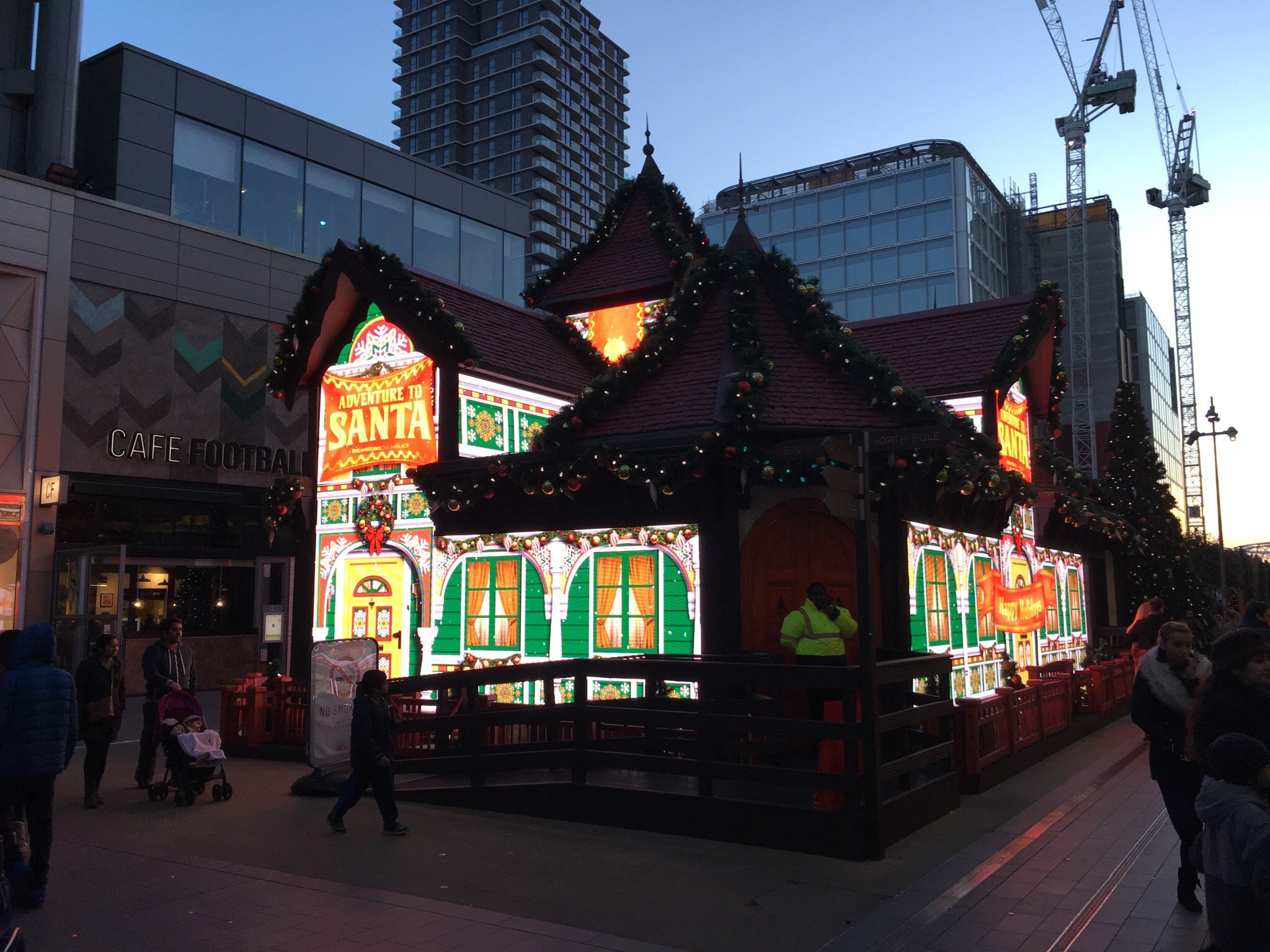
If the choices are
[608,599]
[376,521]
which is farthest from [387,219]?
[608,599]

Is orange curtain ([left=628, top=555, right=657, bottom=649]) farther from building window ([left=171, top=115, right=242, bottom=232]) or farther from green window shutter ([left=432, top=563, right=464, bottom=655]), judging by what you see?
building window ([left=171, top=115, right=242, bottom=232])

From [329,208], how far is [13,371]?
12.1 m

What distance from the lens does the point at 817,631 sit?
10555mm

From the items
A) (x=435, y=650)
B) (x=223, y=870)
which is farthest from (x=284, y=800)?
(x=435, y=650)

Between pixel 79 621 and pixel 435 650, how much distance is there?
8.88m

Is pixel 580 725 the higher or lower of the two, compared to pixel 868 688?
lower

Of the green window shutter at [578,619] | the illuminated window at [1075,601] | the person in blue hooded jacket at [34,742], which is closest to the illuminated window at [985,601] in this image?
the illuminated window at [1075,601]

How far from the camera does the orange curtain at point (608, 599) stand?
13.5 metres

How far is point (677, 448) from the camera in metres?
13.0

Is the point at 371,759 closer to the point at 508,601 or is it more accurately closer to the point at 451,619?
the point at 508,601

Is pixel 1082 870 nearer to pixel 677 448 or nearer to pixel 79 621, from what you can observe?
pixel 677 448

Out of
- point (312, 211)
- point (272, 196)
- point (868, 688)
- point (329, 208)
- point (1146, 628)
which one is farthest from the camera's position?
point (329, 208)

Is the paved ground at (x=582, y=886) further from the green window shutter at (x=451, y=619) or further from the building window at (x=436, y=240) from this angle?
→ the building window at (x=436, y=240)

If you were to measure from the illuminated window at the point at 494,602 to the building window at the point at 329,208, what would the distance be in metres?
19.4
